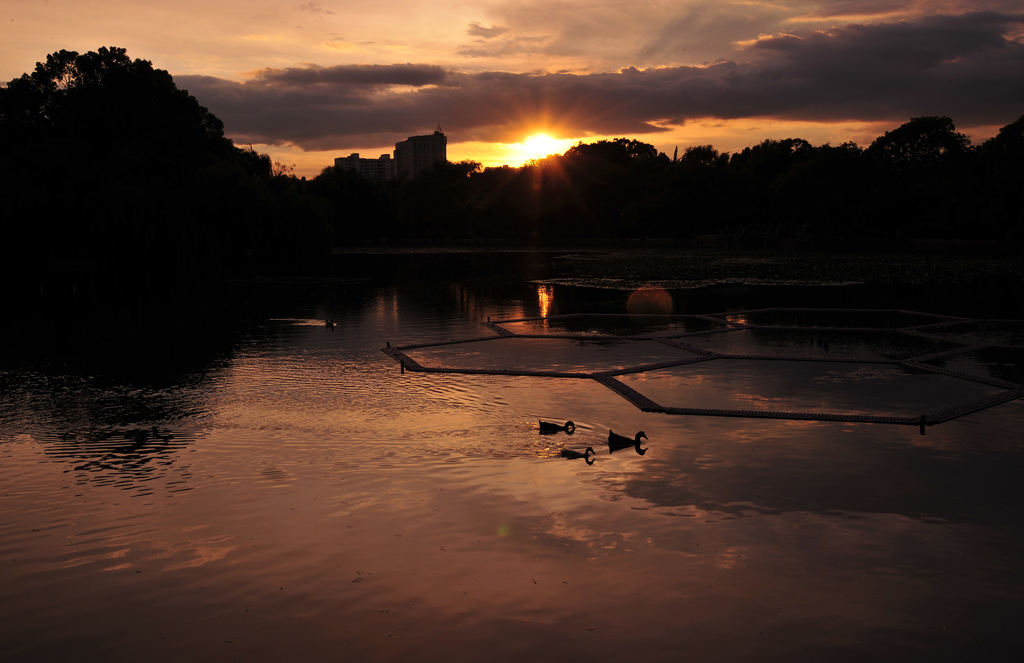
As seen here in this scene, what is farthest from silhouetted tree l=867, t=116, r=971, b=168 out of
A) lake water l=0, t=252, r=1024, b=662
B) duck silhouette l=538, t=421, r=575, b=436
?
duck silhouette l=538, t=421, r=575, b=436

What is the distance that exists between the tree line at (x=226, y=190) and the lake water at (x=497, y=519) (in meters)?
42.9

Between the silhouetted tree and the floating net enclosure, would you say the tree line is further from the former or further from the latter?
the floating net enclosure

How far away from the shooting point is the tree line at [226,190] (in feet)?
189

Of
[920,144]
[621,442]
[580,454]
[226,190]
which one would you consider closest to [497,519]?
[580,454]

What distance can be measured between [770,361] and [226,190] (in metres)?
53.1

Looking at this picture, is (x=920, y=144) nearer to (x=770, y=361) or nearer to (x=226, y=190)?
(x=226, y=190)

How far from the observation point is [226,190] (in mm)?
61094

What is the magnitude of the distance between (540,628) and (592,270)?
172ft

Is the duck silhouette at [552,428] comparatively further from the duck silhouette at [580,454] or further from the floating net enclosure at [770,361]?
the floating net enclosure at [770,361]

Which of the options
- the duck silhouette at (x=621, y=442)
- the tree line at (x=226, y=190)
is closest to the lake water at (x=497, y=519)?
the duck silhouette at (x=621, y=442)

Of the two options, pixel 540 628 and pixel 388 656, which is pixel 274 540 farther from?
pixel 540 628

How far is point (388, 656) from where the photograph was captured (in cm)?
564

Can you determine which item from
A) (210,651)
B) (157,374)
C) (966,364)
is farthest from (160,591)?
(966,364)

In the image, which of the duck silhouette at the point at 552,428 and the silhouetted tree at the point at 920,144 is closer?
the duck silhouette at the point at 552,428
